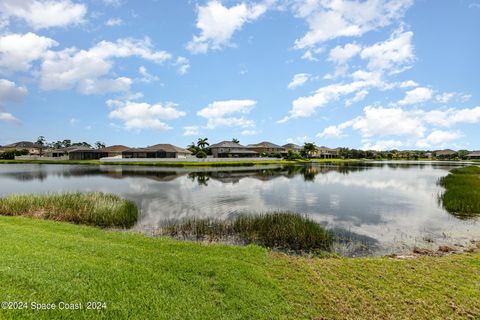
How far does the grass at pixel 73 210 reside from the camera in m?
15.6

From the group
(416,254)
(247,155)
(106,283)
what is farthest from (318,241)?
(247,155)

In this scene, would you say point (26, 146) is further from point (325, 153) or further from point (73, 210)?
point (325, 153)

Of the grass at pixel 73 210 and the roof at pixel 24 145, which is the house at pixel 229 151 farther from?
the roof at pixel 24 145

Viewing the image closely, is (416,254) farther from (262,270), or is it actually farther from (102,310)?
(102,310)

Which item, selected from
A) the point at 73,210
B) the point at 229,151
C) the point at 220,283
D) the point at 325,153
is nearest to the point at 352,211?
the point at 220,283

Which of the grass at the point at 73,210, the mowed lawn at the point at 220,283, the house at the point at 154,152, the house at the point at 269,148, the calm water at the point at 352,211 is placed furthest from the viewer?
the house at the point at 269,148

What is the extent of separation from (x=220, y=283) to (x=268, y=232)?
6.97m

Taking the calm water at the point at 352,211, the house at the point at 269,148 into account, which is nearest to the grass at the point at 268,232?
the calm water at the point at 352,211

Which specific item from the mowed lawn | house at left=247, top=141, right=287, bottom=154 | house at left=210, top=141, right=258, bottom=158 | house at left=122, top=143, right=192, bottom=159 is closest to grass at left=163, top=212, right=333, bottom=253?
the mowed lawn

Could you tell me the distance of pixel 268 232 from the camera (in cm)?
1348

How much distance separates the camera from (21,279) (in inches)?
232

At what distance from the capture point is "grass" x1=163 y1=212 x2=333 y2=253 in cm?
1230

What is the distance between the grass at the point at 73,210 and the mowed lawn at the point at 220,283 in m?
6.46

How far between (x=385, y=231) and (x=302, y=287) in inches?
416
